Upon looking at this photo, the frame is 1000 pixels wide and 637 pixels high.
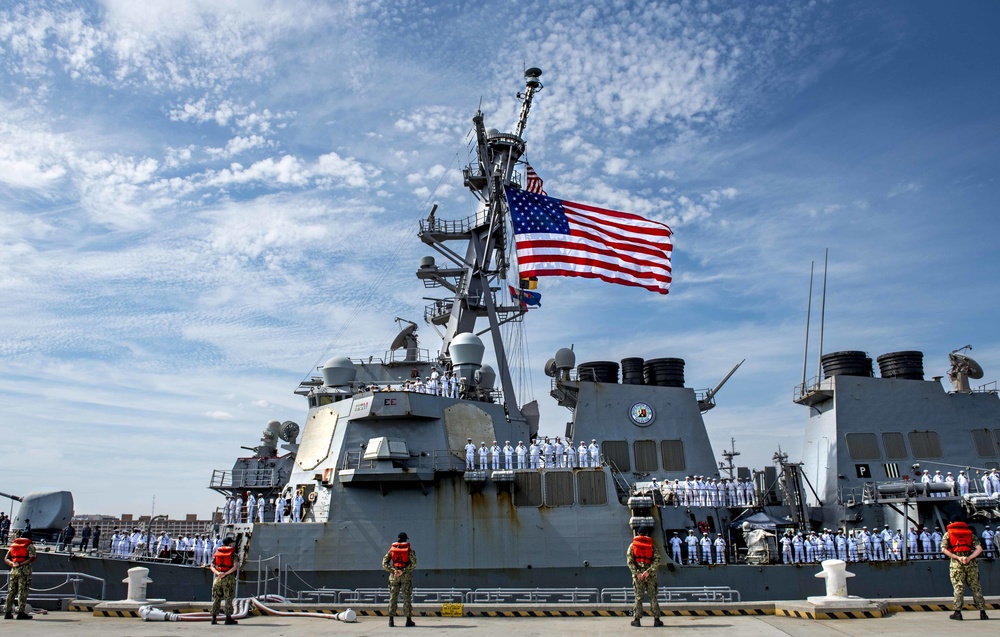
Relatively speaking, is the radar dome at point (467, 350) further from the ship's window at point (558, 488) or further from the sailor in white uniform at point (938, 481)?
the sailor in white uniform at point (938, 481)

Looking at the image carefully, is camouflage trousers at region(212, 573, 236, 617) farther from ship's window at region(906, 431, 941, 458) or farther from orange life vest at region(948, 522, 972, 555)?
ship's window at region(906, 431, 941, 458)

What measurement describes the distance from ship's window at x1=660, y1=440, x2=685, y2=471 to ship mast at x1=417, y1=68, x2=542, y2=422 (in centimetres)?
502

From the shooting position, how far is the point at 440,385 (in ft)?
60.4

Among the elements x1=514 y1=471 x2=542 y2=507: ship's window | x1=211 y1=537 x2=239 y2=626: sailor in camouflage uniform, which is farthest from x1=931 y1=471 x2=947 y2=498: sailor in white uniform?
x1=211 y1=537 x2=239 y2=626: sailor in camouflage uniform

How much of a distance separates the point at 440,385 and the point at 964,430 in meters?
14.2

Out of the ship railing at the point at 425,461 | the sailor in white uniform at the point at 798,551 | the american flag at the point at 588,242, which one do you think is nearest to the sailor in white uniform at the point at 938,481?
the sailor in white uniform at the point at 798,551

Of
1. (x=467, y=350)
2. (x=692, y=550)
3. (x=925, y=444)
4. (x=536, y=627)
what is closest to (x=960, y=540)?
(x=536, y=627)

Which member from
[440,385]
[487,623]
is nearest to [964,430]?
[440,385]

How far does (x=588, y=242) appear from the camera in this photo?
20234 mm

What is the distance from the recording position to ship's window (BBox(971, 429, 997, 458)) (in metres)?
19.2

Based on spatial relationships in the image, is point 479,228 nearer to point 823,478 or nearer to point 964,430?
point 823,478

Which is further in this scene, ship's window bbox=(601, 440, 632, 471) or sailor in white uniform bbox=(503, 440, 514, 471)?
ship's window bbox=(601, 440, 632, 471)

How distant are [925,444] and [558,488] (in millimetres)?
10490

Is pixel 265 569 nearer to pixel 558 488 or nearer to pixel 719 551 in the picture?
pixel 558 488
